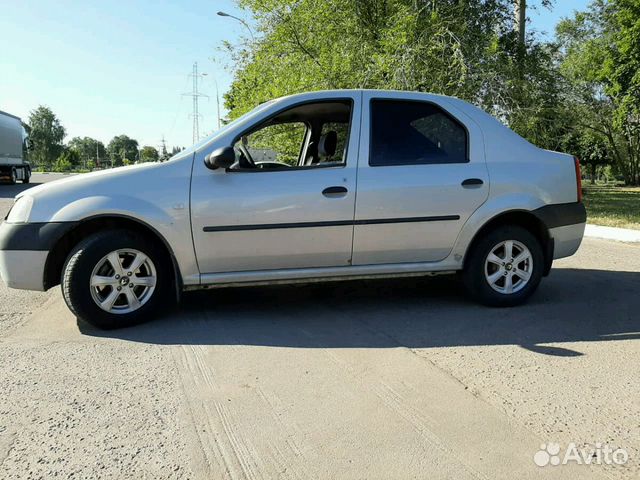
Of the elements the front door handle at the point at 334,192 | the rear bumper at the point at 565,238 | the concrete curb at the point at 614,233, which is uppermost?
the front door handle at the point at 334,192

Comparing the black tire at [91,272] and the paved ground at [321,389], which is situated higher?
the black tire at [91,272]

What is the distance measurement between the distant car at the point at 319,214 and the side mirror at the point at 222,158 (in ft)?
0.04

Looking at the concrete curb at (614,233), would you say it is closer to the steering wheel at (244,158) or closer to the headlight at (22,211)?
the steering wheel at (244,158)

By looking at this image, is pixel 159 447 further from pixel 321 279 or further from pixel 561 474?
pixel 321 279

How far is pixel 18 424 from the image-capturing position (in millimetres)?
2725

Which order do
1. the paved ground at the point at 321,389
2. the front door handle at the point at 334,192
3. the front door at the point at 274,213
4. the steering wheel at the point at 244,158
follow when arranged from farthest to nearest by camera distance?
the steering wheel at the point at 244,158 < the front door handle at the point at 334,192 < the front door at the point at 274,213 < the paved ground at the point at 321,389

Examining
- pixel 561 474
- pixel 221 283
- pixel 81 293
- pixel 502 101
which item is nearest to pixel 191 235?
pixel 221 283

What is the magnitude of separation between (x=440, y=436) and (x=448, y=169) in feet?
8.46

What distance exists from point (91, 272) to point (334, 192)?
1980 mm

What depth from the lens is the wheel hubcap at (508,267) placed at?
471 centimetres

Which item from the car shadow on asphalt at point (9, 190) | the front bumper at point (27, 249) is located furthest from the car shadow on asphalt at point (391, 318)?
the car shadow on asphalt at point (9, 190)

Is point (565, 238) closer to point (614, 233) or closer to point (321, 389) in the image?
point (321, 389)

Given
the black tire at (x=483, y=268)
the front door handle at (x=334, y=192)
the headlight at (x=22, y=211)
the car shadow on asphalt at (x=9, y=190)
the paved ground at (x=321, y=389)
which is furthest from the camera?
the car shadow on asphalt at (x=9, y=190)

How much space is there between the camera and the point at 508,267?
186 inches
